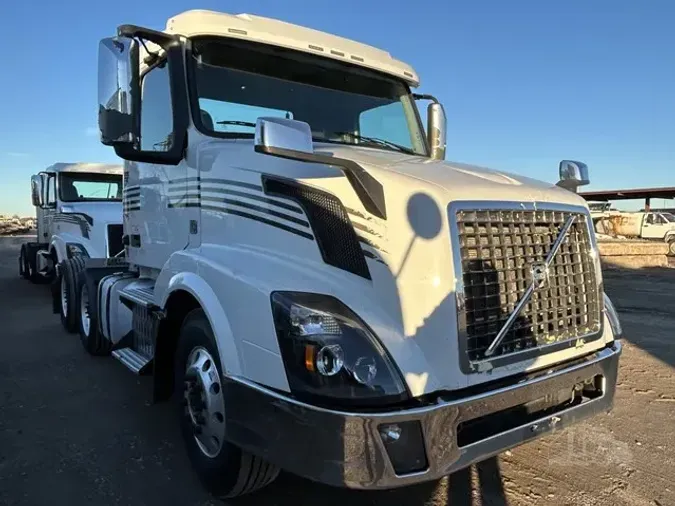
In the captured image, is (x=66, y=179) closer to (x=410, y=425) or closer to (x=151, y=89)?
(x=151, y=89)

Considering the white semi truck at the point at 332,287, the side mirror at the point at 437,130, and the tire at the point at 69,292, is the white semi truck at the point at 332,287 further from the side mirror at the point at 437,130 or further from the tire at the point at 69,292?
the tire at the point at 69,292

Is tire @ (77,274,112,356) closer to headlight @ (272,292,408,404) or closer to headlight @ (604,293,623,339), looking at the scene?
headlight @ (272,292,408,404)

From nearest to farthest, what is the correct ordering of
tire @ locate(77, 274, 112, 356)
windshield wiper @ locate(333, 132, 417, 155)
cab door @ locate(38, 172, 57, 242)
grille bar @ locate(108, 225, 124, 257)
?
windshield wiper @ locate(333, 132, 417, 155) < tire @ locate(77, 274, 112, 356) < grille bar @ locate(108, 225, 124, 257) < cab door @ locate(38, 172, 57, 242)

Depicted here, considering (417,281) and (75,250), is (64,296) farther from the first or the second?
(417,281)

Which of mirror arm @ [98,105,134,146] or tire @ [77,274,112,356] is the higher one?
mirror arm @ [98,105,134,146]

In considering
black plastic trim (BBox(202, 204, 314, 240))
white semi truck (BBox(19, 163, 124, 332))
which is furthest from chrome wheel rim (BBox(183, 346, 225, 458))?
white semi truck (BBox(19, 163, 124, 332))

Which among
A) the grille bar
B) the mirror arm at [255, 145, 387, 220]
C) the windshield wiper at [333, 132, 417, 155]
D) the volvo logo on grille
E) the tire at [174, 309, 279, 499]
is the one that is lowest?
the tire at [174, 309, 279, 499]

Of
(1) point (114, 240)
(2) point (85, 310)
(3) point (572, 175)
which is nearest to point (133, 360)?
(2) point (85, 310)

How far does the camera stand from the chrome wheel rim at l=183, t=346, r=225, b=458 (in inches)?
117

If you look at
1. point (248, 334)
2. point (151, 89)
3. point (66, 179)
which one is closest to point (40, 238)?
point (66, 179)

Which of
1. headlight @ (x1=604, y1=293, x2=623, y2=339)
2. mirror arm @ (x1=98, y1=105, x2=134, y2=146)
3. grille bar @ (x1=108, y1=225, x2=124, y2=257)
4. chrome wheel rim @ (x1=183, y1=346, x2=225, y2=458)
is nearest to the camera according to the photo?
chrome wheel rim @ (x1=183, y1=346, x2=225, y2=458)

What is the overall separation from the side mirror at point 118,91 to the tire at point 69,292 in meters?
3.96

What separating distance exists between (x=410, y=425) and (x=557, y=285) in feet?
4.01

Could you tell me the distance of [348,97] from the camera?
161 inches
